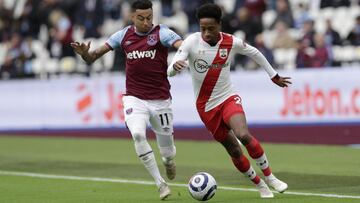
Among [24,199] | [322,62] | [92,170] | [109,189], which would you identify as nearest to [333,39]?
[322,62]

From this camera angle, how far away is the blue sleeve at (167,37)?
13016mm

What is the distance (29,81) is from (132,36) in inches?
591

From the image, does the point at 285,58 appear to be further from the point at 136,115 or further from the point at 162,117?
the point at 136,115

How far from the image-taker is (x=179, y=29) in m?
27.7

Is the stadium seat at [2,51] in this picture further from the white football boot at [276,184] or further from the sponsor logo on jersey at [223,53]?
the white football boot at [276,184]

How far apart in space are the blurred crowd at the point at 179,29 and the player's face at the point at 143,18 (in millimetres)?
9989

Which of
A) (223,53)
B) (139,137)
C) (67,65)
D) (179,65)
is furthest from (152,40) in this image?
(67,65)

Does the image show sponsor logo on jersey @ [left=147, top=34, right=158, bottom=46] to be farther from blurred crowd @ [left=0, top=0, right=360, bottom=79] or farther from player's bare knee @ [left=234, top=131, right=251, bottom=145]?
blurred crowd @ [left=0, top=0, right=360, bottom=79]

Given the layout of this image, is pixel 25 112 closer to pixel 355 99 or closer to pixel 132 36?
pixel 355 99

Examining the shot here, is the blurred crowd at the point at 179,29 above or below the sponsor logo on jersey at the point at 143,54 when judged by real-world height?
below

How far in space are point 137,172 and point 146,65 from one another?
3.95 meters

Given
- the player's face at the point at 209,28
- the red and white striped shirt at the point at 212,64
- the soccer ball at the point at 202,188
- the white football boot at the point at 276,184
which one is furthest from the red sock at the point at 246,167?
the player's face at the point at 209,28

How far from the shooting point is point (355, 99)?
2141cm

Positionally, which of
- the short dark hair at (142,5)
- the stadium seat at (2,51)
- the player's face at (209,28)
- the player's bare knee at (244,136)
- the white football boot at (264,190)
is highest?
the short dark hair at (142,5)
